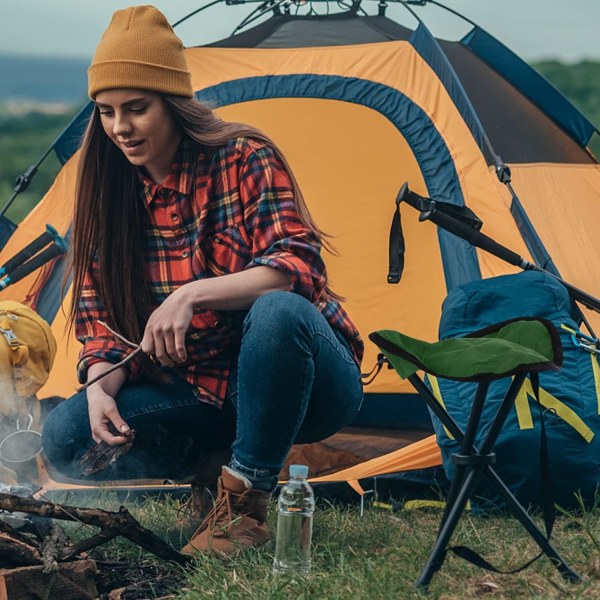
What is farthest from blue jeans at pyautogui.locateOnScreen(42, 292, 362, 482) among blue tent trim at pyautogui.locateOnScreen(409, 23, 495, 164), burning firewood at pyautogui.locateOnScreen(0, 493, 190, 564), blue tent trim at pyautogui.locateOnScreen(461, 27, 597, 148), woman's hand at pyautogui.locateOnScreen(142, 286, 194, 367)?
blue tent trim at pyautogui.locateOnScreen(461, 27, 597, 148)

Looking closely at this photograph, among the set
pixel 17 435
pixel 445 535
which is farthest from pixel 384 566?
pixel 17 435

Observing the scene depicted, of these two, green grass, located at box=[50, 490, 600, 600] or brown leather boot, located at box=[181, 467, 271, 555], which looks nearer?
green grass, located at box=[50, 490, 600, 600]

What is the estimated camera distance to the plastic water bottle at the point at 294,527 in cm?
164

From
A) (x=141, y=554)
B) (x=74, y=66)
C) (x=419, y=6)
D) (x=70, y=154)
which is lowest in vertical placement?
(x=141, y=554)

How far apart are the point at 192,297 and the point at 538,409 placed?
103 centimetres

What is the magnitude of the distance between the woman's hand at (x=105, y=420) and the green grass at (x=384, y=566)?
0.22m

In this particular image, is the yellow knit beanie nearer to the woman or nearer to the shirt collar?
the woman

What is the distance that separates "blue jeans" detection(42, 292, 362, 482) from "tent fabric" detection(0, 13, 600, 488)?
706 millimetres

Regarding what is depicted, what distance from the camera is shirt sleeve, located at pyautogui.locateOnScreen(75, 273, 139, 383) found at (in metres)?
2.01

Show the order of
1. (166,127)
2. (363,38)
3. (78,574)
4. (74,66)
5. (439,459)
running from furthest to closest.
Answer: (363,38) → (439,459) → (166,127) → (78,574) → (74,66)

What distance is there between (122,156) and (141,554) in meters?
0.81

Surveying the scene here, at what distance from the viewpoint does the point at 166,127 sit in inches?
76.4

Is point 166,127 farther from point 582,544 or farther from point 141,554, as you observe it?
point 582,544

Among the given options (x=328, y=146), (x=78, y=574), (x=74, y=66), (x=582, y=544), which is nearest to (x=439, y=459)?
(x=582, y=544)
